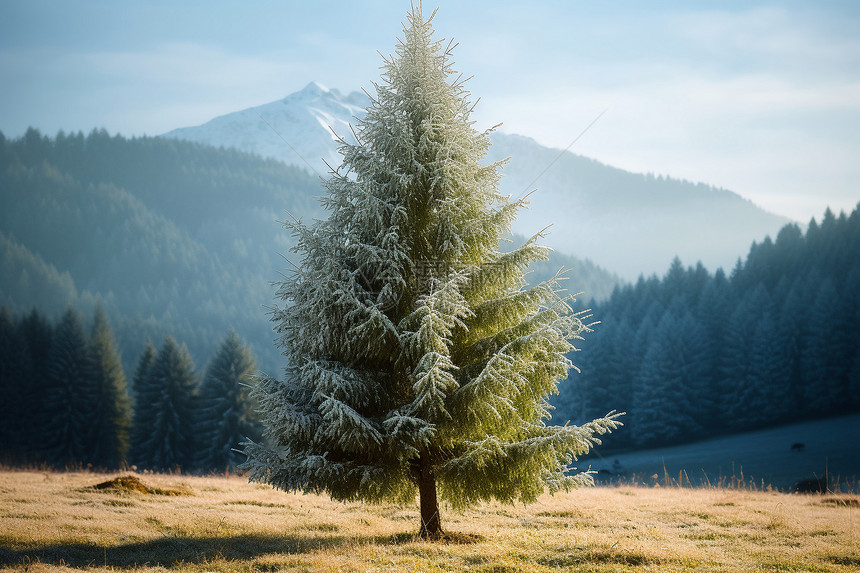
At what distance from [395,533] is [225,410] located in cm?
3963

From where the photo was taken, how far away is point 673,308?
69.4m

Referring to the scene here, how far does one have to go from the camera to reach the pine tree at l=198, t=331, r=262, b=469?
45.7 m

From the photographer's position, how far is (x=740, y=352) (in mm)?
60312

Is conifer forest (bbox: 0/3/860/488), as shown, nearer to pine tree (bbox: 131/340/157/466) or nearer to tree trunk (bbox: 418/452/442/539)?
pine tree (bbox: 131/340/157/466)

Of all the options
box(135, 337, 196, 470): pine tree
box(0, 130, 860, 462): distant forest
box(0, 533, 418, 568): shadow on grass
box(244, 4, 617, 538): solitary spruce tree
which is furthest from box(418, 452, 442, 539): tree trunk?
box(135, 337, 196, 470): pine tree

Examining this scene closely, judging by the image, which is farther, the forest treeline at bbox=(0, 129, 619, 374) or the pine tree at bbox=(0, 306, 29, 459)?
the forest treeline at bbox=(0, 129, 619, 374)

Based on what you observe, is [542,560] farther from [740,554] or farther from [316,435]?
[316,435]

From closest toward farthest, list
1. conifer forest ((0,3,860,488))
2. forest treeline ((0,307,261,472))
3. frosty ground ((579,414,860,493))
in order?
conifer forest ((0,3,860,488))
frosty ground ((579,414,860,493))
forest treeline ((0,307,261,472))

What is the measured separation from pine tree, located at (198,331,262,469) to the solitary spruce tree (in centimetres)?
3741

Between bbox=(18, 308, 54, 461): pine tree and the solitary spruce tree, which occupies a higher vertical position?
the solitary spruce tree

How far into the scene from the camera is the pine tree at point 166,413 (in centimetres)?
4634

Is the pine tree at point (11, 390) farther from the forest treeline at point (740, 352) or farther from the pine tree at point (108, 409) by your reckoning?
the forest treeline at point (740, 352)

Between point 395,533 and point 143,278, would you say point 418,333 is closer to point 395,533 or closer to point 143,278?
point 395,533

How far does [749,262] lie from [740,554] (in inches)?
2938
